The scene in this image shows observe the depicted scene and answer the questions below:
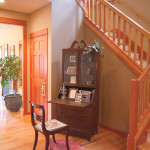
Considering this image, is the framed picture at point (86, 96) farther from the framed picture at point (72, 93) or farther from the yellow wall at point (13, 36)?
the yellow wall at point (13, 36)

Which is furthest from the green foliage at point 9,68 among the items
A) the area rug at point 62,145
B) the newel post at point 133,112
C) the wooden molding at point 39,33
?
the newel post at point 133,112

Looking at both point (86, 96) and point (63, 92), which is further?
point (63, 92)

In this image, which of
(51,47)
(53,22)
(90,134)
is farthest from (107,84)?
(53,22)

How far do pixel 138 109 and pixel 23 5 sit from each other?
3.19 m

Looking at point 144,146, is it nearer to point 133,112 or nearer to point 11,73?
point 133,112

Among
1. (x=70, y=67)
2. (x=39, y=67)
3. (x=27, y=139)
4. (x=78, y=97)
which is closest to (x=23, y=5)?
(x=39, y=67)

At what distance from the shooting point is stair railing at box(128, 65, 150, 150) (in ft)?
8.59

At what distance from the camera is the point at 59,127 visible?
8.96ft

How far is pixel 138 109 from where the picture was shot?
106 inches

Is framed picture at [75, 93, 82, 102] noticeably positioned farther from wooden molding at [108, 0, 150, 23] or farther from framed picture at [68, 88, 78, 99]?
wooden molding at [108, 0, 150, 23]

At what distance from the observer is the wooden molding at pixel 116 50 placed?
10.8 ft

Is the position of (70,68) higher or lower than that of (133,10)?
lower

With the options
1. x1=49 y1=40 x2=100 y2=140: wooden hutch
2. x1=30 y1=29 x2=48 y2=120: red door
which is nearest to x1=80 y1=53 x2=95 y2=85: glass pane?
x1=49 y1=40 x2=100 y2=140: wooden hutch

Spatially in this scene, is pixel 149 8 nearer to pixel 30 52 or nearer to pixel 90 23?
pixel 90 23
